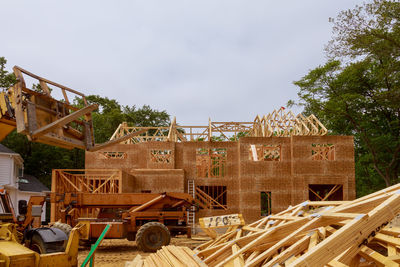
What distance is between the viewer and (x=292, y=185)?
2442cm

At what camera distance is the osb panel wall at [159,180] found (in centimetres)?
2445

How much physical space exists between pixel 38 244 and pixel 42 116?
11.8ft

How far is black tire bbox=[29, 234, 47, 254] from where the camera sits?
8.41 metres

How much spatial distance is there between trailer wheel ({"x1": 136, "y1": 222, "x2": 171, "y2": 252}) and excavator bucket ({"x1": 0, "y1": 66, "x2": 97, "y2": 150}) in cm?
827

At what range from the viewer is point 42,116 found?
249 inches

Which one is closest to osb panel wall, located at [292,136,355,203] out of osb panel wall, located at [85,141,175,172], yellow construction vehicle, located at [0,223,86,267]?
osb panel wall, located at [85,141,175,172]

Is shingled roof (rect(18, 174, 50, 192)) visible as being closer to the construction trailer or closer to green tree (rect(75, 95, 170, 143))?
green tree (rect(75, 95, 170, 143))

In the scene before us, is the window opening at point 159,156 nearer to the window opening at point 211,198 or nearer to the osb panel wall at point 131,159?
the osb panel wall at point 131,159

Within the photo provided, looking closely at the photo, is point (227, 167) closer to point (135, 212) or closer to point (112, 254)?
point (135, 212)

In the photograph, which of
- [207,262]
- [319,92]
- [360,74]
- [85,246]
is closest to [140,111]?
[319,92]

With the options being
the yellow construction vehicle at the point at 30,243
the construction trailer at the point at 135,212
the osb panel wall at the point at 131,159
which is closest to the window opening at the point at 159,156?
the osb panel wall at the point at 131,159


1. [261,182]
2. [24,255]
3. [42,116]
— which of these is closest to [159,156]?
[261,182]

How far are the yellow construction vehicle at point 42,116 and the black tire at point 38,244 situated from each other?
2.35 meters

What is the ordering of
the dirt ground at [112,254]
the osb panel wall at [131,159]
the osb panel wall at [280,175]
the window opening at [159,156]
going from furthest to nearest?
the window opening at [159,156] → the osb panel wall at [131,159] → the osb panel wall at [280,175] → the dirt ground at [112,254]
